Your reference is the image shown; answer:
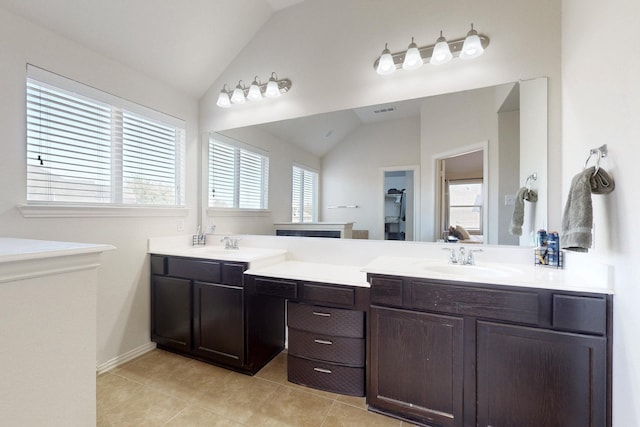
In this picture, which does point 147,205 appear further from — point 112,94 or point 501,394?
point 501,394

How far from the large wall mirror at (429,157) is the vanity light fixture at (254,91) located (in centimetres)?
30

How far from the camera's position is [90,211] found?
7.01 feet

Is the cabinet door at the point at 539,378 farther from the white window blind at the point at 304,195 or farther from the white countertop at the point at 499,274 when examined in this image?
the white window blind at the point at 304,195

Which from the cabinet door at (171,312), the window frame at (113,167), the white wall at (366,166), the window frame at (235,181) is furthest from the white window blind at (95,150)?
the white wall at (366,166)

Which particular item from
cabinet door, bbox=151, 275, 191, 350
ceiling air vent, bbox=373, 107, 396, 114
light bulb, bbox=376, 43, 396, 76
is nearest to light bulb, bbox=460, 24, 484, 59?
light bulb, bbox=376, 43, 396, 76

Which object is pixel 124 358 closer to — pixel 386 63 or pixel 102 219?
pixel 102 219

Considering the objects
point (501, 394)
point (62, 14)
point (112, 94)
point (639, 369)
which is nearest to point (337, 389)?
point (501, 394)

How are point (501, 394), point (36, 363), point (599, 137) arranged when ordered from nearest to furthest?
point (36, 363) → point (599, 137) → point (501, 394)

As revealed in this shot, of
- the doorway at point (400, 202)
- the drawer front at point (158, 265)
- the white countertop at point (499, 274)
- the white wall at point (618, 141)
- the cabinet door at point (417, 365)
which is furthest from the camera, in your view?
the drawer front at point (158, 265)

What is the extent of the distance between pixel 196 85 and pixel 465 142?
249cm

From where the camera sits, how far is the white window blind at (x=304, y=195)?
2.48 m

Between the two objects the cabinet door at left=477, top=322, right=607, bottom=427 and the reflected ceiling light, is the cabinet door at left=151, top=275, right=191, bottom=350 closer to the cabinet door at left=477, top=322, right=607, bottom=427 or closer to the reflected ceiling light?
the reflected ceiling light

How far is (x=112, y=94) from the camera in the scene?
7.47ft

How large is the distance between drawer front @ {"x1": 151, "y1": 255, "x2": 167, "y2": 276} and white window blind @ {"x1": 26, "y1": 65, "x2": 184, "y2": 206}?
49 centimetres
